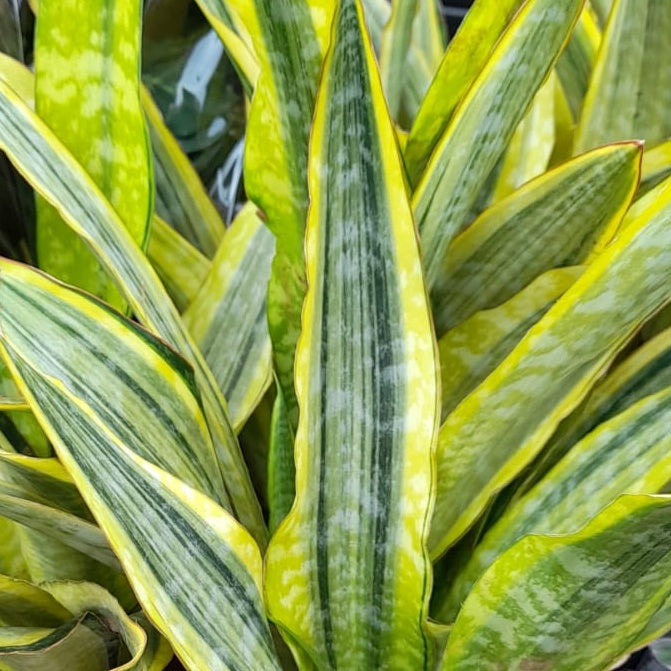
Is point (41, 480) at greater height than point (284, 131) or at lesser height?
lesser

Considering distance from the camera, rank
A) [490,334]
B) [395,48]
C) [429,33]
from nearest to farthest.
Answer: [490,334] < [395,48] < [429,33]

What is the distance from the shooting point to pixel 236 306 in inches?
16.2

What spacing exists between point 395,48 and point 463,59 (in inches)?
5.2

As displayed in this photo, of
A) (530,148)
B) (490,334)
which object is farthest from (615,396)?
(530,148)

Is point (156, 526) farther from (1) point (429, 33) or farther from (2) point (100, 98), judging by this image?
(1) point (429, 33)

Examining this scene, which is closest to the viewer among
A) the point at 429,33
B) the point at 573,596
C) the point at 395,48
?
the point at 573,596

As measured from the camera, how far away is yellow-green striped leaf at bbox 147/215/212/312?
0.43 metres

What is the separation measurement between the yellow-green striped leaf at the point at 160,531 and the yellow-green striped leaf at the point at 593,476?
0.10m

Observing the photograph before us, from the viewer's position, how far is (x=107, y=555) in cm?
34

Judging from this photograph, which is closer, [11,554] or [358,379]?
[358,379]

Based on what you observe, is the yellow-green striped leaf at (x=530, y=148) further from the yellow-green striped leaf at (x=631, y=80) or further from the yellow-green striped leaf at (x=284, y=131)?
the yellow-green striped leaf at (x=284, y=131)

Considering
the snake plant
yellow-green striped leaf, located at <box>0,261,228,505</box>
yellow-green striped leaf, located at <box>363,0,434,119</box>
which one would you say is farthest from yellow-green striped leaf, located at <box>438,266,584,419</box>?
yellow-green striped leaf, located at <box>363,0,434,119</box>

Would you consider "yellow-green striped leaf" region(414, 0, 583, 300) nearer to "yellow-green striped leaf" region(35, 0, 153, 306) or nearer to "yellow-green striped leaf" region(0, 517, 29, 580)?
"yellow-green striped leaf" region(35, 0, 153, 306)

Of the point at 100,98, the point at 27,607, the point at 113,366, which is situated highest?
the point at 100,98
